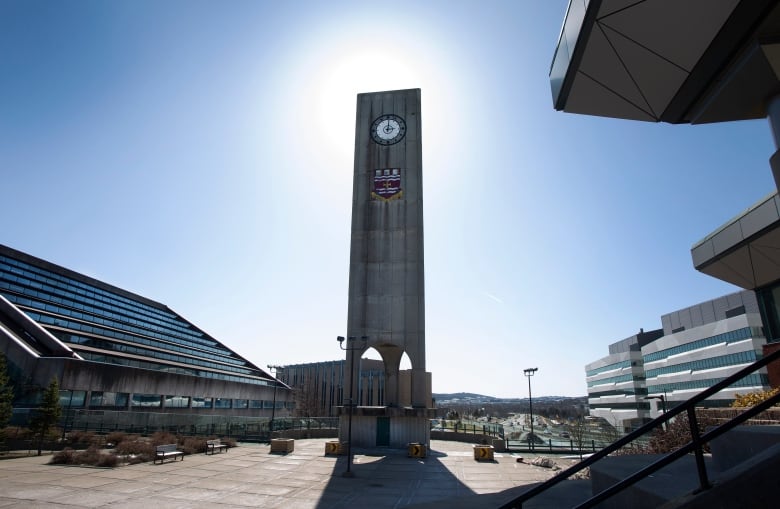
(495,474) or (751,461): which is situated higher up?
(751,461)

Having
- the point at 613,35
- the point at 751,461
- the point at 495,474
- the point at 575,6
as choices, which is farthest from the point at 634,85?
the point at 495,474

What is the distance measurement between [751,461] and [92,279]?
3442 inches

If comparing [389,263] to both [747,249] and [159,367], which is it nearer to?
[747,249]

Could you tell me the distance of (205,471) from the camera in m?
20.9

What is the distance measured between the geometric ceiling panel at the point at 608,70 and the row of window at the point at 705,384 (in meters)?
65.4

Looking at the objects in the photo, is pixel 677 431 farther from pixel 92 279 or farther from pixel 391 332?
pixel 92 279

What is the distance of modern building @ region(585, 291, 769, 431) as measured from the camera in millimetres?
71188

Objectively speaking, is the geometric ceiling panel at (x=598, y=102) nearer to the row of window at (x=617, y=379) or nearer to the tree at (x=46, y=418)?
the tree at (x=46, y=418)

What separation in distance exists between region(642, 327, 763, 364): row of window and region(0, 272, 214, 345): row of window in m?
91.9

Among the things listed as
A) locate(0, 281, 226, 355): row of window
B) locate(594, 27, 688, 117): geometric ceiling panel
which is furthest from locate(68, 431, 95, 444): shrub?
locate(0, 281, 226, 355): row of window

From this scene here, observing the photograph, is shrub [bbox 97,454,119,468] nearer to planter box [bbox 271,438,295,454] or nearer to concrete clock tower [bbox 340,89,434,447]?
planter box [bbox 271,438,295,454]

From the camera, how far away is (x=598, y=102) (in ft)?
35.3

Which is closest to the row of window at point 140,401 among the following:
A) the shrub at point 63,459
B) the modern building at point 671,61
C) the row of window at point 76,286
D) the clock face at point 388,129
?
the shrub at point 63,459

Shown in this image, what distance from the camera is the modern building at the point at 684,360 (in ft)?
234
